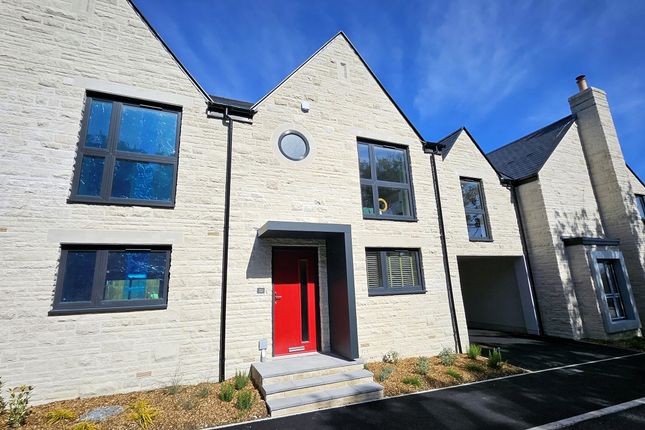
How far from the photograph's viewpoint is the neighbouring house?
210 inches

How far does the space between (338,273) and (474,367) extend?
3.81 meters

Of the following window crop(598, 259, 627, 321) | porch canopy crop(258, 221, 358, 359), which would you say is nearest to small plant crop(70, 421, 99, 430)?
porch canopy crop(258, 221, 358, 359)

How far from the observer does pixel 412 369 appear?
668cm

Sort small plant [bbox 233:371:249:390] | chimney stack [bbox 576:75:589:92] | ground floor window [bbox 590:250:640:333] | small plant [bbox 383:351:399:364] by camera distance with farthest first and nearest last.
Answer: chimney stack [bbox 576:75:589:92] < ground floor window [bbox 590:250:640:333] < small plant [bbox 383:351:399:364] < small plant [bbox 233:371:249:390]

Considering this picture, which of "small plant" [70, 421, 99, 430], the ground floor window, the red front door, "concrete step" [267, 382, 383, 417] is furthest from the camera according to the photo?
the ground floor window

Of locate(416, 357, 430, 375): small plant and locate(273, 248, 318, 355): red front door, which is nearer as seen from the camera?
locate(416, 357, 430, 375): small plant

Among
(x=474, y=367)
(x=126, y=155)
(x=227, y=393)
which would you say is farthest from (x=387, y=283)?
(x=126, y=155)

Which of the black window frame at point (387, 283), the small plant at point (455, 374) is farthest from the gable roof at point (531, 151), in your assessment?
the small plant at point (455, 374)

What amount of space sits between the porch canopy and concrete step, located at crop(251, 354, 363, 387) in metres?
0.31

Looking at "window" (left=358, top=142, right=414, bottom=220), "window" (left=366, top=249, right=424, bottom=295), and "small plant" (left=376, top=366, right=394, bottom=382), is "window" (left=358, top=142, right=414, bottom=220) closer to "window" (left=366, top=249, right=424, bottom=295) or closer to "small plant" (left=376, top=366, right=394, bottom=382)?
"window" (left=366, top=249, right=424, bottom=295)

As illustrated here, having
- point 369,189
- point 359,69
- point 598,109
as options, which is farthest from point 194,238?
point 598,109

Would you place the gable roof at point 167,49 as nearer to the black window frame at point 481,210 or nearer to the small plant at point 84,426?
the small plant at point 84,426

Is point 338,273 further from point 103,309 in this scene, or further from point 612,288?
point 612,288

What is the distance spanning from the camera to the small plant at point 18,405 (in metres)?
4.18
